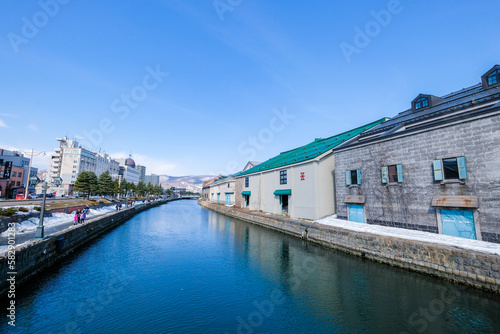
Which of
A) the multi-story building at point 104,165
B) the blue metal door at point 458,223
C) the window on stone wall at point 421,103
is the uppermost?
the multi-story building at point 104,165

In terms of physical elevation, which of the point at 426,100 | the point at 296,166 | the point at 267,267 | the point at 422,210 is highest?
the point at 426,100

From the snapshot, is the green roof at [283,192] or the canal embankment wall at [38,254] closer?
the canal embankment wall at [38,254]

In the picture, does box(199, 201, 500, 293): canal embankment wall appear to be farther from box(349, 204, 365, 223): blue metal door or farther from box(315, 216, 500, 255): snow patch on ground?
box(349, 204, 365, 223): blue metal door

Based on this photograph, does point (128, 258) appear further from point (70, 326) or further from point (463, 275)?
point (463, 275)

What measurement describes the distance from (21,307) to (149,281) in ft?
17.0

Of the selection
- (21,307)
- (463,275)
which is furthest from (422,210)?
(21,307)

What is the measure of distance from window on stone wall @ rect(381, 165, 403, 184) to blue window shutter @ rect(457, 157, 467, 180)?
3.77m

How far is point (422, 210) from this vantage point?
16719mm

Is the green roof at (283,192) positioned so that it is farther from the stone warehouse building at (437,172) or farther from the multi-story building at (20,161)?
the multi-story building at (20,161)

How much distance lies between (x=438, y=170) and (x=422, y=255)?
6.25m

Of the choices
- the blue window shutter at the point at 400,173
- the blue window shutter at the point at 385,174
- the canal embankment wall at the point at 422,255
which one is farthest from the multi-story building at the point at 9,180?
the blue window shutter at the point at 400,173

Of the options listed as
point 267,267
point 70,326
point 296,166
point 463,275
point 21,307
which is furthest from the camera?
point 296,166

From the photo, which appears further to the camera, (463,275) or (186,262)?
(186,262)

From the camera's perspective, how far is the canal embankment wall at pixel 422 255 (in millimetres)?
10992
